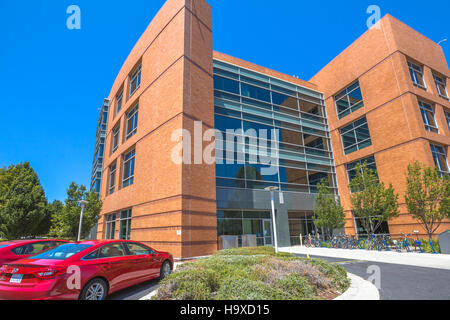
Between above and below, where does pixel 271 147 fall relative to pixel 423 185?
above

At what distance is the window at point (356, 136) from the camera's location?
74.4 ft

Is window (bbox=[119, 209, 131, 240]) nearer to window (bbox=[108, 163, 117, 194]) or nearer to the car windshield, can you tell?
window (bbox=[108, 163, 117, 194])

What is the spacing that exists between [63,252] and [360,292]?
708 centimetres

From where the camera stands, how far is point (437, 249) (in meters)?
14.0

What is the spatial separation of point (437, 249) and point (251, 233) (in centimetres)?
1126

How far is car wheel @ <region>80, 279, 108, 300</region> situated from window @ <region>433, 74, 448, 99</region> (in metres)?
30.3

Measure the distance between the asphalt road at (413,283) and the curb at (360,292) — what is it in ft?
0.59

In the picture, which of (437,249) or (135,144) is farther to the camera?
(135,144)

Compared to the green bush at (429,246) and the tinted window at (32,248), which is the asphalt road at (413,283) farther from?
the tinted window at (32,248)

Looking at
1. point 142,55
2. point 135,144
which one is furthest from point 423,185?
point 142,55

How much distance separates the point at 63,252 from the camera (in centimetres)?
555

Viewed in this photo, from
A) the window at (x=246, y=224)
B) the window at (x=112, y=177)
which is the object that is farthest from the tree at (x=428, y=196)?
the window at (x=112, y=177)

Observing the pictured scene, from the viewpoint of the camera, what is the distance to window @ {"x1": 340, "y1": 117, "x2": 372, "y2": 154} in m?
22.7
